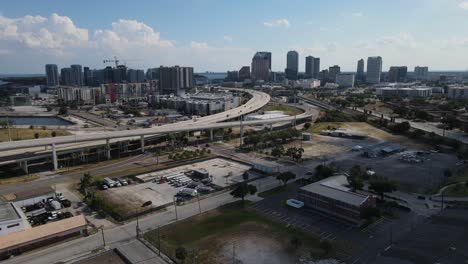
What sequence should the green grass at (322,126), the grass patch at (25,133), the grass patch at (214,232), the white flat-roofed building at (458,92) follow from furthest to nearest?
1. the white flat-roofed building at (458,92)
2. the green grass at (322,126)
3. the grass patch at (25,133)
4. the grass patch at (214,232)

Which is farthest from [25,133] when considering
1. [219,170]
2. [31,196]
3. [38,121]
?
[219,170]

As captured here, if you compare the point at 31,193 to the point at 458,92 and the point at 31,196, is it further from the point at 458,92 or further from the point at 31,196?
the point at 458,92

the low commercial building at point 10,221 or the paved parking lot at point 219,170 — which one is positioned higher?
the low commercial building at point 10,221

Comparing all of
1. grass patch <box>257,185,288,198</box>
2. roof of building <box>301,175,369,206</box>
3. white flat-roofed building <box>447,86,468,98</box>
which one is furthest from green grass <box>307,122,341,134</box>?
white flat-roofed building <box>447,86,468,98</box>

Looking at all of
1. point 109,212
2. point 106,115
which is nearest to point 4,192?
point 109,212

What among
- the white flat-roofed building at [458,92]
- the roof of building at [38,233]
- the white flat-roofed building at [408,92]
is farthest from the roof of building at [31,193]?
the white flat-roofed building at [458,92]

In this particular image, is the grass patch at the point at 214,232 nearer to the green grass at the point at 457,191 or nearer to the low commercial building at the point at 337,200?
the low commercial building at the point at 337,200

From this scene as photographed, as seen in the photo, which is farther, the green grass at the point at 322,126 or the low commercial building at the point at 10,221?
the green grass at the point at 322,126

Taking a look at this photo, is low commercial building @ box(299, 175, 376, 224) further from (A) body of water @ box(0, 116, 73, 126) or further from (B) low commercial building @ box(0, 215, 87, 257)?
(A) body of water @ box(0, 116, 73, 126)
